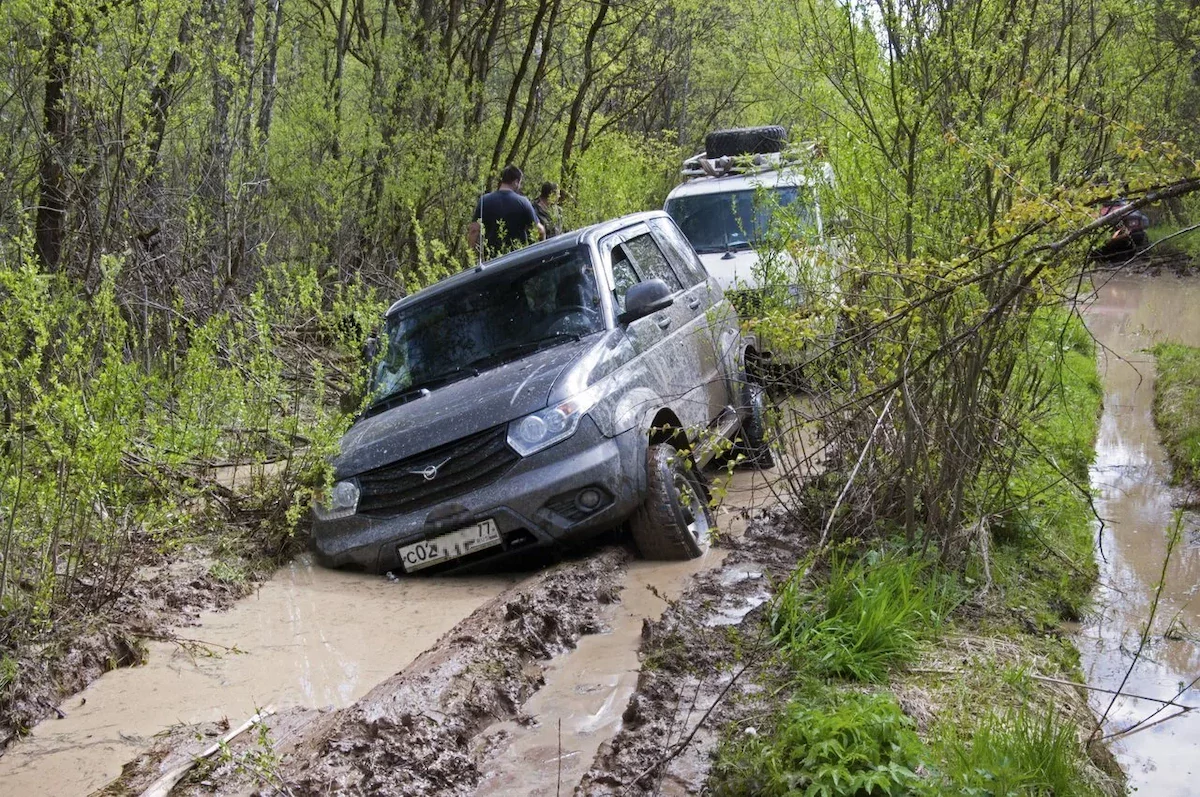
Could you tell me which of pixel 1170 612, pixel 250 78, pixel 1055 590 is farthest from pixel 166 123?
pixel 1170 612

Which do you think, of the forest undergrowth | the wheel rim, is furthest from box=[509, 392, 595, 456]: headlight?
the forest undergrowth

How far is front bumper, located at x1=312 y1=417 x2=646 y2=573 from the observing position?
18.4 ft

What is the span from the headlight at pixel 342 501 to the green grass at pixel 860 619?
2.42m

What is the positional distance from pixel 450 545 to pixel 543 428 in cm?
77

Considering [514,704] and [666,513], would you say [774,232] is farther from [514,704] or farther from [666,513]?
[514,704]

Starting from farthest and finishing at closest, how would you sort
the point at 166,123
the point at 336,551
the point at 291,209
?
the point at 291,209
the point at 166,123
the point at 336,551

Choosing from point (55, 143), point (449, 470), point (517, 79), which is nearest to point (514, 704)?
point (449, 470)

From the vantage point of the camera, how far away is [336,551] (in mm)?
6016

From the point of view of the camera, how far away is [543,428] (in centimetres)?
567

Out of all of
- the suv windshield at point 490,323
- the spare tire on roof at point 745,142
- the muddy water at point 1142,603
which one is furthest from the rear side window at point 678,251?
the spare tire on roof at point 745,142

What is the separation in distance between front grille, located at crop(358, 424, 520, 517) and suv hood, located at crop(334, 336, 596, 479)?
0.05 metres

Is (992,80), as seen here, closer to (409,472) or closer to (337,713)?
(409,472)

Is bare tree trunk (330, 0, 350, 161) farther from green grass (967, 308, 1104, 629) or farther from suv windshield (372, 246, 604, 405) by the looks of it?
green grass (967, 308, 1104, 629)

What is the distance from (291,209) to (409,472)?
29.3 ft
